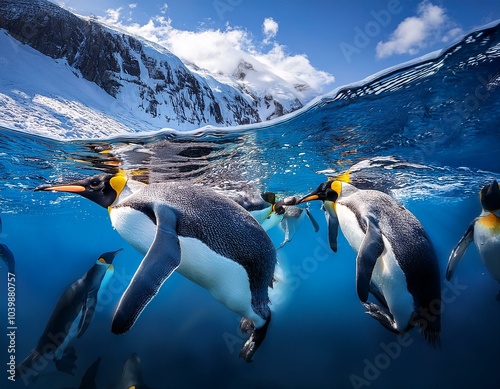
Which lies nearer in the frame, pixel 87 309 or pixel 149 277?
pixel 149 277

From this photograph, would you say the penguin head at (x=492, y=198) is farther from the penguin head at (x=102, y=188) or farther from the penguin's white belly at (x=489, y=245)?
the penguin head at (x=102, y=188)

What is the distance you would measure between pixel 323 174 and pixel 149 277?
6.07 meters

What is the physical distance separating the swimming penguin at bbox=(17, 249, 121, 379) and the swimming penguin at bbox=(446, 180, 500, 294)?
16.7 ft

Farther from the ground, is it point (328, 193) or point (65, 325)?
point (328, 193)

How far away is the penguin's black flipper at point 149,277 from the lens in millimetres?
1509

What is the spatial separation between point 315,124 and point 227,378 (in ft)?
12.1

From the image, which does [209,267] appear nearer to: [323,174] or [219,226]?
[219,226]

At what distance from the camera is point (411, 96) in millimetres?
3678

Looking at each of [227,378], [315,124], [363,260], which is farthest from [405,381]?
[315,124]

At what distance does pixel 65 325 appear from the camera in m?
4.35

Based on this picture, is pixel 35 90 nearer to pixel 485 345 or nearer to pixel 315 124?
pixel 315 124

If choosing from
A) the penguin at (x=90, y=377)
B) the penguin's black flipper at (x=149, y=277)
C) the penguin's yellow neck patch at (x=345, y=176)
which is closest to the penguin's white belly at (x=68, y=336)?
the penguin at (x=90, y=377)

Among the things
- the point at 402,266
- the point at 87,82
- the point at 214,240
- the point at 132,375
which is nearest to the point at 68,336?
the point at 132,375

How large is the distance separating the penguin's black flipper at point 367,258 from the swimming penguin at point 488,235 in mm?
2234
